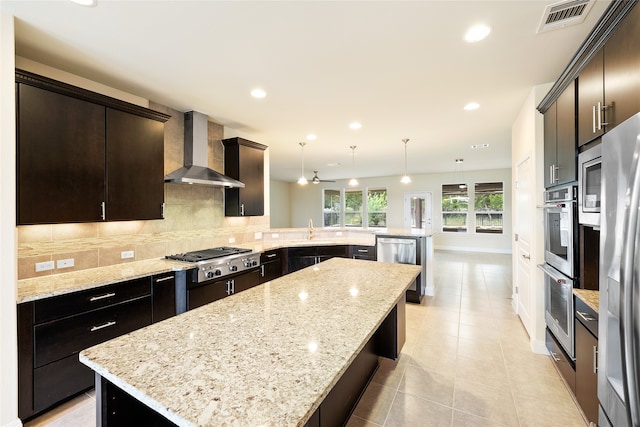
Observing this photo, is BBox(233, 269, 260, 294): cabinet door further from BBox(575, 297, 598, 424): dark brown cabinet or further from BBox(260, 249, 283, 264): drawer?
BBox(575, 297, 598, 424): dark brown cabinet

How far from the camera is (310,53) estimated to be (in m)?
2.11

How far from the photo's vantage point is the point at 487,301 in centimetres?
413

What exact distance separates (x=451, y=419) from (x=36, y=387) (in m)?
2.84

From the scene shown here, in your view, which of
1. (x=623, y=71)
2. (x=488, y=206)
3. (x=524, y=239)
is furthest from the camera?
(x=488, y=206)

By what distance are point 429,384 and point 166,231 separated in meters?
3.15

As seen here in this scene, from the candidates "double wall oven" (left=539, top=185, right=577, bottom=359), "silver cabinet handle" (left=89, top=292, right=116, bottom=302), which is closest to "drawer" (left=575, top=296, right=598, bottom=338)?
"double wall oven" (left=539, top=185, right=577, bottom=359)

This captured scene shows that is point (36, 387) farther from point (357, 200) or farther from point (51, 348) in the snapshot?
point (357, 200)

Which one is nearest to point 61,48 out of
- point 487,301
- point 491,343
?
point 491,343

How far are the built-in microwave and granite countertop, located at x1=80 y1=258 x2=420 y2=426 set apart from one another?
1301 millimetres

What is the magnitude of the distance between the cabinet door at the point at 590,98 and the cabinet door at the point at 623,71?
0.21 feet

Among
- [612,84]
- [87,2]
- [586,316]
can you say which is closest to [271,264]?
[87,2]

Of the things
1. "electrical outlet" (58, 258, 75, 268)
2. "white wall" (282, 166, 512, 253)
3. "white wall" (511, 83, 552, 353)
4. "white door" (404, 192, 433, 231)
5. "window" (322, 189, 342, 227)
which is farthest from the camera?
"window" (322, 189, 342, 227)

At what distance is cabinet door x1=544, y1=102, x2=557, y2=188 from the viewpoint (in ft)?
7.79

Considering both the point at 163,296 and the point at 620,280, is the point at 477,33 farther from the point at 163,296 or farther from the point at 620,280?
the point at 163,296
